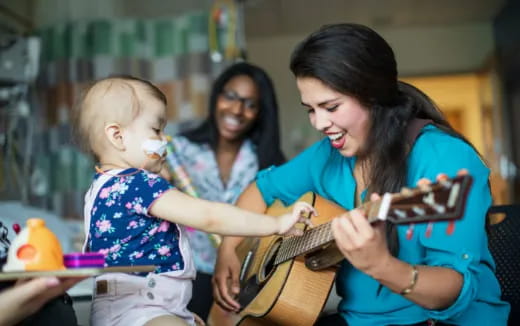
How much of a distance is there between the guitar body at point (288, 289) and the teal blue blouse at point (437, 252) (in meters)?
0.09

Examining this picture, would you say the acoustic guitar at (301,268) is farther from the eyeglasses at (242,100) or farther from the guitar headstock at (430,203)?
the eyeglasses at (242,100)

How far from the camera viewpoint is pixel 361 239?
3.37 ft

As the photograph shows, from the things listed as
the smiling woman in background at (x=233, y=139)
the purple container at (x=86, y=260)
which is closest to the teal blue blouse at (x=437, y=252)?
the purple container at (x=86, y=260)

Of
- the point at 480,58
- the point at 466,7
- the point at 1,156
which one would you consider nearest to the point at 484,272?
the point at 1,156

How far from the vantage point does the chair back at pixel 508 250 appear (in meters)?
1.59

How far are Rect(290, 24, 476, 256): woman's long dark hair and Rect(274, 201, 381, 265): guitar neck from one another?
146mm

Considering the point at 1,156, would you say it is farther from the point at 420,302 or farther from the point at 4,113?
the point at 420,302

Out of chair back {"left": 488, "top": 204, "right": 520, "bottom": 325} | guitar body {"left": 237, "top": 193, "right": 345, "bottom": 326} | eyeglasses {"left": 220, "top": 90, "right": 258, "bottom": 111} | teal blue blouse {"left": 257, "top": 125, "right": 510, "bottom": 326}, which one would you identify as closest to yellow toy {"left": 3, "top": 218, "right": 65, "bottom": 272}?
guitar body {"left": 237, "top": 193, "right": 345, "bottom": 326}

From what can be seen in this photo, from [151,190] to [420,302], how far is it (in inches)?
22.2

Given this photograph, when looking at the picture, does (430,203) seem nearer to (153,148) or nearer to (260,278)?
(153,148)

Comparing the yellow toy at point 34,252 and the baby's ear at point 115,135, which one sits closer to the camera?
the yellow toy at point 34,252

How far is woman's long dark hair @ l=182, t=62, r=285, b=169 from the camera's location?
266 centimetres

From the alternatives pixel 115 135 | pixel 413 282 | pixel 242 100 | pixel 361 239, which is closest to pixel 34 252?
pixel 115 135

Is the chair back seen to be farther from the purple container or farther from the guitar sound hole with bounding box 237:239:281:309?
the purple container
